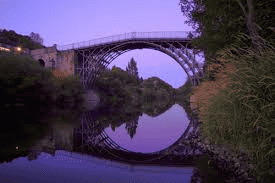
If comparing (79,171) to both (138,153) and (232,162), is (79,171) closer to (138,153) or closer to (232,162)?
(138,153)

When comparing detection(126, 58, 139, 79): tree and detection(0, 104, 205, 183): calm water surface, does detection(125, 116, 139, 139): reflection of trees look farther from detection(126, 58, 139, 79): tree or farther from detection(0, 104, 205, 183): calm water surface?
detection(126, 58, 139, 79): tree

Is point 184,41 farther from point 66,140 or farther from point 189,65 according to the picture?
point 66,140

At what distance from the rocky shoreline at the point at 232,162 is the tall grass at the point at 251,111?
0.46 feet

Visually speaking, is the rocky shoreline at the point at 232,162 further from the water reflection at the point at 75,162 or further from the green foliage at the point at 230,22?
the green foliage at the point at 230,22

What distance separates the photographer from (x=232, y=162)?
14.6 feet

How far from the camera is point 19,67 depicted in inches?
782

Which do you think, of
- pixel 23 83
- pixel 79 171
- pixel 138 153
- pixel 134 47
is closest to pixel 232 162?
pixel 138 153

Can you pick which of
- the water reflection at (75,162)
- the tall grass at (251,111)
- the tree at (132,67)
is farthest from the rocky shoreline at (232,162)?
the tree at (132,67)

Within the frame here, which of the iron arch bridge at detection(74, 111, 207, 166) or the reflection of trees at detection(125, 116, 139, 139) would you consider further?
the reflection of trees at detection(125, 116, 139, 139)

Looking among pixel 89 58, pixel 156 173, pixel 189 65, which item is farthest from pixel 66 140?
pixel 89 58

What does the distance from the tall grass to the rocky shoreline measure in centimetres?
14

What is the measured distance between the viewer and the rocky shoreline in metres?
3.77

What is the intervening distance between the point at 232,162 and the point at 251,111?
4.07 ft

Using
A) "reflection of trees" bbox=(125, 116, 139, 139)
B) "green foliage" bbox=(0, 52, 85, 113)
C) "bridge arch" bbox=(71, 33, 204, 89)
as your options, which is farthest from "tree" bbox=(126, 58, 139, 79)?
"reflection of trees" bbox=(125, 116, 139, 139)
